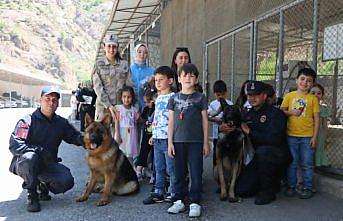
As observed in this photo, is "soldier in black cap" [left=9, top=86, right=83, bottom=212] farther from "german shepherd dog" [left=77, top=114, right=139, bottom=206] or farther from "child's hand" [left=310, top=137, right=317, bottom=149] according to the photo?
"child's hand" [left=310, top=137, right=317, bottom=149]

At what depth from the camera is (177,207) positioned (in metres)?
3.75

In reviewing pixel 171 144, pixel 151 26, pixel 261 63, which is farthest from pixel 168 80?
pixel 151 26

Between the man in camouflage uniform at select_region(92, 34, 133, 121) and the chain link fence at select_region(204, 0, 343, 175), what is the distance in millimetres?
2641

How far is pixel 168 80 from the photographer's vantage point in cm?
405

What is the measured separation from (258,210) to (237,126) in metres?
1.04

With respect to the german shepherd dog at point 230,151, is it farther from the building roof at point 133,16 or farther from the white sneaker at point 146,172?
the building roof at point 133,16

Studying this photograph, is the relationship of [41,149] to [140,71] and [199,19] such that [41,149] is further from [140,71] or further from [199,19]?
[199,19]

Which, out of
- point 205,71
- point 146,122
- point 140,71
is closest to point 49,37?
point 205,71

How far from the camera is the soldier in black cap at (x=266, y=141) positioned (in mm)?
4141

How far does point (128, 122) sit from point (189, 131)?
1.58m

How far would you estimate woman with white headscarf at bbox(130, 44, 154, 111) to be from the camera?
5.20m

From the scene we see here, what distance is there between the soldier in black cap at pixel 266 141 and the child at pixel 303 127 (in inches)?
4.5

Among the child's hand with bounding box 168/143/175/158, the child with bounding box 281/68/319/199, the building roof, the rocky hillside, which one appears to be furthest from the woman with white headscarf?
the rocky hillside

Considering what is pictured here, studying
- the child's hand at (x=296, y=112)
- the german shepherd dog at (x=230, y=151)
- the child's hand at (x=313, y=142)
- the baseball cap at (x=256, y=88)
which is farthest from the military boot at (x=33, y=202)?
the child's hand at (x=313, y=142)
